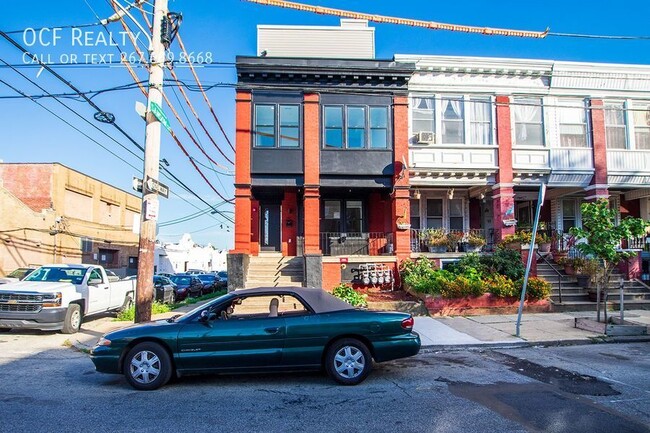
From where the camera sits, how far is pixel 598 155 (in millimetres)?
17297

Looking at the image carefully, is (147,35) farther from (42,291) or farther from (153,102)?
(42,291)

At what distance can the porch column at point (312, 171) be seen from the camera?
16.4m

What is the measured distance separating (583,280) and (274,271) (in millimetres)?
10262

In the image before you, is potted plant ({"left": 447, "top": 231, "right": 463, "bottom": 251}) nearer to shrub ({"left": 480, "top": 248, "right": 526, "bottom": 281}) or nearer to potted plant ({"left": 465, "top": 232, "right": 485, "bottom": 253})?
potted plant ({"left": 465, "top": 232, "right": 485, "bottom": 253})

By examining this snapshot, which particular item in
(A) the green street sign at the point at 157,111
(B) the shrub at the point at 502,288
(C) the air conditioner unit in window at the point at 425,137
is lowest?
(B) the shrub at the point at 502,288

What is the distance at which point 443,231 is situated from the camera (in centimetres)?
1744

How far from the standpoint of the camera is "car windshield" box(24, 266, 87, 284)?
1260 centimetres

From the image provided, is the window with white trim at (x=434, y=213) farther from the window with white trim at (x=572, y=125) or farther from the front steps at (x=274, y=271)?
the front steps at (x=274, y=271)

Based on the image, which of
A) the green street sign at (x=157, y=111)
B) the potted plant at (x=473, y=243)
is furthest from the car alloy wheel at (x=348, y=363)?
the potted plant at (x=473, y=243)

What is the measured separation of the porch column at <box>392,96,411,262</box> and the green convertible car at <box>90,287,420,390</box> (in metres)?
9.87

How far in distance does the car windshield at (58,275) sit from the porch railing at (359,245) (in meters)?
8.22

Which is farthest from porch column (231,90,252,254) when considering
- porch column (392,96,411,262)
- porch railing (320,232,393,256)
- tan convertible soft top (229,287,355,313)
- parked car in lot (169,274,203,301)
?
parked car in lot (169,274,203,301)

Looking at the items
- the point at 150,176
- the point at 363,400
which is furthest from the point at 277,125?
the point at 363,400

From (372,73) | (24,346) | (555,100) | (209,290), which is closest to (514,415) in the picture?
(24,346)
